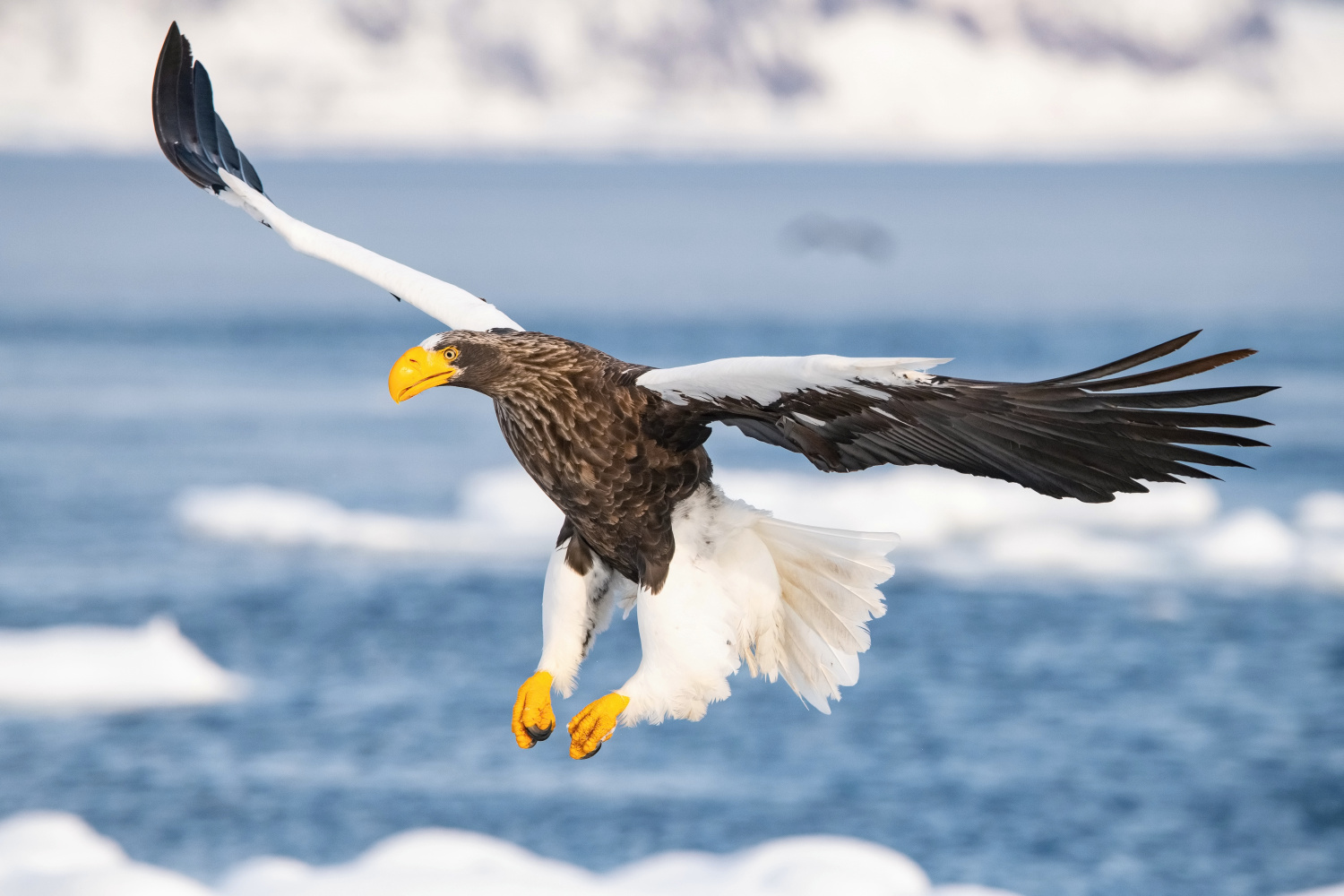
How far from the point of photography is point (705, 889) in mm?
14680

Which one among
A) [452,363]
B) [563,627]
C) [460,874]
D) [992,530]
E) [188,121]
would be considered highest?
[992,530]

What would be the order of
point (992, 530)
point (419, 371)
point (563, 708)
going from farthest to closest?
point (992, 530), point (563, 708), point (419, 371)

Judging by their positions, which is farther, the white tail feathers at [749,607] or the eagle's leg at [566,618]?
the eagle's leg at [566,618]

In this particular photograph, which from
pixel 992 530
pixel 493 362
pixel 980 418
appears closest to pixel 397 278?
pixel 493 362

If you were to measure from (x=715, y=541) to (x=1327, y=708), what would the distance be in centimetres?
2913

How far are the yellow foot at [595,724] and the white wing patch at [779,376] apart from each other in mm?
1034

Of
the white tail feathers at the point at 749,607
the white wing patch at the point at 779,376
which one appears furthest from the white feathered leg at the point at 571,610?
the white wing patch at the point at 779,376

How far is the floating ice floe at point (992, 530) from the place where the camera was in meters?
33.6

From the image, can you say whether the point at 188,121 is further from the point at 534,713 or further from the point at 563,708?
the point at 563,708

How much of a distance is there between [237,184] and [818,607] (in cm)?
290

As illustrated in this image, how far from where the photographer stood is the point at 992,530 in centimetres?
3569

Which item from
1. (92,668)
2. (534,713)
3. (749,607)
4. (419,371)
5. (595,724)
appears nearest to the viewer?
(419,371)

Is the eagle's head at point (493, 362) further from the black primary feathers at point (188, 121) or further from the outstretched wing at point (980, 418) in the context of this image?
the black primary feathers at point (188, 121)

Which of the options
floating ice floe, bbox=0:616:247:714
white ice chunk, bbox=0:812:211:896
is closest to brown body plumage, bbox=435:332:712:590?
white ice chunk, bbox=0:812:211:896
